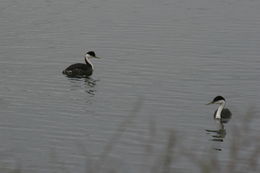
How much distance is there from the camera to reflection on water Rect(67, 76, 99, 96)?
839 inches

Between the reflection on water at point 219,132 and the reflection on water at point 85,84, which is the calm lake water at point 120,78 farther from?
the reflection on water at point 219,132

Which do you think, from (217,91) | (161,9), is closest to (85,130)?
(217,91)

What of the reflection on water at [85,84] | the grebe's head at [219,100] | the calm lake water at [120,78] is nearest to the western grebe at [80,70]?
the reflection on water at [85,84]

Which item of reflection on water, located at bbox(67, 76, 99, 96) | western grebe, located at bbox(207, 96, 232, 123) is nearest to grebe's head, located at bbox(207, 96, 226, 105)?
western grebe, located at bbox(207, 96, 232, 123)

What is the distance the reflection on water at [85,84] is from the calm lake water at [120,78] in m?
0.03

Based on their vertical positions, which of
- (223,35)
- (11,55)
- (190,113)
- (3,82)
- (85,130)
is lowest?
(85,130)

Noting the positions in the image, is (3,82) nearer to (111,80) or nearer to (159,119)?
(111,80)

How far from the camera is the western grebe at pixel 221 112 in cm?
1842

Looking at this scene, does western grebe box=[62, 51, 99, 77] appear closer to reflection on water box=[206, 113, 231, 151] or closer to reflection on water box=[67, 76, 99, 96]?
reflection on water box=[67, 76, 99, 96]

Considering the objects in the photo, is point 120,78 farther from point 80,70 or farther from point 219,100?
point 219,100

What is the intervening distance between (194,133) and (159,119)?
134 cm

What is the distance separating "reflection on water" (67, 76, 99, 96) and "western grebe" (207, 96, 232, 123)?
3529 mm

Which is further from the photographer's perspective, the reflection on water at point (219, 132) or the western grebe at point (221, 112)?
the western grebe at point (221, 112)

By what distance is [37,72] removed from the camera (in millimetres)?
22891
